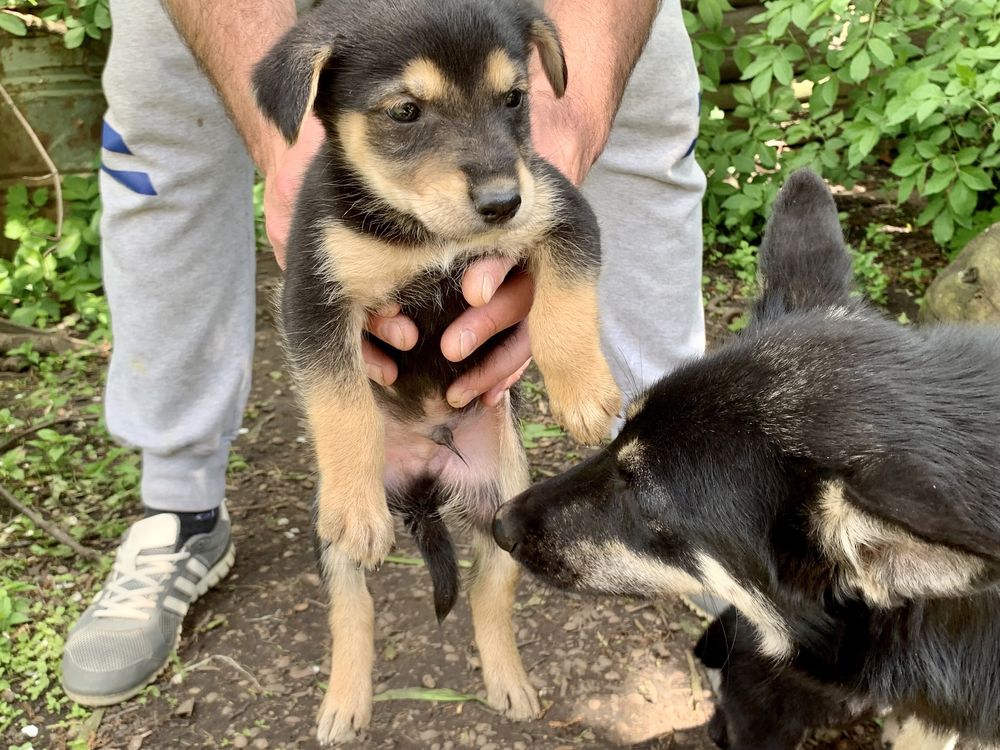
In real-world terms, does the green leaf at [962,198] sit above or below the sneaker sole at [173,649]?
above

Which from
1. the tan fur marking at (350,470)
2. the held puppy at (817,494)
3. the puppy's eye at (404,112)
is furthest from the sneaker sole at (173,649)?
the puppy's eye at (404,112)

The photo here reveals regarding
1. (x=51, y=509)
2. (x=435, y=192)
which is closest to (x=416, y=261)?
(x=435, y=192)

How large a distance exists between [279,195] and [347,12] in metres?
0.65

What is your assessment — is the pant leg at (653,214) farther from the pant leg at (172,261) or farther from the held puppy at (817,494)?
the pant leg at (172,261)

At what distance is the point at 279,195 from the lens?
109 inches

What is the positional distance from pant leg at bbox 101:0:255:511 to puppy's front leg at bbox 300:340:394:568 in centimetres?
117

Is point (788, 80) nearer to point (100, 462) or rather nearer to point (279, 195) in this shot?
point (279, 195)

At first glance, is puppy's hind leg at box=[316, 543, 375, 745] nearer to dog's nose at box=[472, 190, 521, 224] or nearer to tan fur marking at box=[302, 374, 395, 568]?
tan fur marking at box=[302, 374, 395, 568]

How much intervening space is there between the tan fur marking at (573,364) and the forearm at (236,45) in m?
1.01

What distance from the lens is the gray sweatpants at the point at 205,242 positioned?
3.13m

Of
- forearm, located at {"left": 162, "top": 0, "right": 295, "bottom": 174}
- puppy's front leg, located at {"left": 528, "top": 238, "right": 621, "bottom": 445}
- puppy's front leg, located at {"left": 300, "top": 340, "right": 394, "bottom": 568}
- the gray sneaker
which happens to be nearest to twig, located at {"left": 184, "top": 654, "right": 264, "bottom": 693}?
the gray sneaker

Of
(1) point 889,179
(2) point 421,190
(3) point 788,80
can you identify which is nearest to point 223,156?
(2) point 421,190

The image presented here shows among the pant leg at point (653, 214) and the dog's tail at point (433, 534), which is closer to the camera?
the dog's tail at point (433, 534)

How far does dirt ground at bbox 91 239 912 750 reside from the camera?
3104 millimetres
